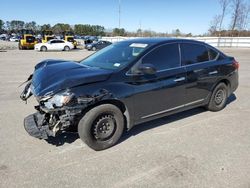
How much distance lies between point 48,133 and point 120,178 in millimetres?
1262

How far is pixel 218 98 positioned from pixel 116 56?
8.87 ft

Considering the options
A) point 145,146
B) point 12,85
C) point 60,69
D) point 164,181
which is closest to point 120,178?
point 164,181

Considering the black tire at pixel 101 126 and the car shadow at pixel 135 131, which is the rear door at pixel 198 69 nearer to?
the car shadow at pixel 135 131

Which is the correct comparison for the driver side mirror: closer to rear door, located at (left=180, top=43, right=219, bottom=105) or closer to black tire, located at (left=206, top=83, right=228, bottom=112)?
rear door, located at (left=180, top=43, right=219, bottom=105)

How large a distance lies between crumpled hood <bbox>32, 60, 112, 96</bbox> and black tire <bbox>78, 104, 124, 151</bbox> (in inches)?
17.9

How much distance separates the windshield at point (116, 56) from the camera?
4.34 m

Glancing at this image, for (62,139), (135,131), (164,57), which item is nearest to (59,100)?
(62,139)

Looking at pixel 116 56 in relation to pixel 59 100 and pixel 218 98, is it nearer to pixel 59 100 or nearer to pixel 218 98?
pixel 59 100

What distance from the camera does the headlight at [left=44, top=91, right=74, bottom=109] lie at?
353cm

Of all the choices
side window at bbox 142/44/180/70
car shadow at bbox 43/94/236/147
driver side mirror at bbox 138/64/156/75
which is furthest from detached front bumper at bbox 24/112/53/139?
side window at bbox 142/44/180/70

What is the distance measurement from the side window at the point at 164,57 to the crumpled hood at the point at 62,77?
0.85 m

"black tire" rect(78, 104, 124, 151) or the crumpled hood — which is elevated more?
the crumpled hood

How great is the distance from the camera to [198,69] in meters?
5.14

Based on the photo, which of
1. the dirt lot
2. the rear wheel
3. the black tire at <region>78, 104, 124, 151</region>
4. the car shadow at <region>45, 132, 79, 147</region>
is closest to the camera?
the dirt lot
